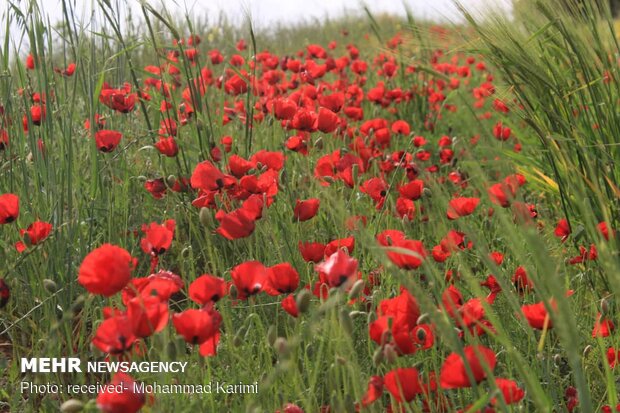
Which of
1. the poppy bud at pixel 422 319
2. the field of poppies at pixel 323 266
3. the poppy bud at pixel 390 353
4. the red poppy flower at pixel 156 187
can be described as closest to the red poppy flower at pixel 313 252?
the field of poppies at pixel 323 266

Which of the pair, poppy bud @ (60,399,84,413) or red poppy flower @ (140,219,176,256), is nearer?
poppy bud @ (60,399,84,413)

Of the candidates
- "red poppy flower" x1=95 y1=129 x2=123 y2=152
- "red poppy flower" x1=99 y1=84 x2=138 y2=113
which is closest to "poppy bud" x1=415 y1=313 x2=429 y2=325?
"red poppy flower" x1=95 y1=129 x2=123 y2=152

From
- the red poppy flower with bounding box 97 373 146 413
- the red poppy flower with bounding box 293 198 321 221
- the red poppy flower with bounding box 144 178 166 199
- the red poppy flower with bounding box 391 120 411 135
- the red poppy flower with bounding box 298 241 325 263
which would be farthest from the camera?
the red poppy flower with bounding box 391 120 411 135

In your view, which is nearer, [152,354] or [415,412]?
[415,412]

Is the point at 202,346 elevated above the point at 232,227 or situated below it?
below

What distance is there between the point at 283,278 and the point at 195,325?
0.30 meters

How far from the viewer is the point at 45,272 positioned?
1650 mm

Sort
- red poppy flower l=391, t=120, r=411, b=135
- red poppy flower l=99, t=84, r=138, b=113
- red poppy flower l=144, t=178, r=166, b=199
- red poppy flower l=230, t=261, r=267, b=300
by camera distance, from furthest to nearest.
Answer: red poppy flower l=391, t=120, r=411, b=135 < red poppy flower l=99, t=84, r=138, b=113 < red poppy flower l=144, t=178, r=166, b=199 < red poppy flower l=230, t=261, r=267, b=300

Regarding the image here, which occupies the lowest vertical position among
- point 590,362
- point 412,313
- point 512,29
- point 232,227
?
point 590,362

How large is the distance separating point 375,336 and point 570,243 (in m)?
1.11

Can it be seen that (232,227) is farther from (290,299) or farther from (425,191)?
(425,191)

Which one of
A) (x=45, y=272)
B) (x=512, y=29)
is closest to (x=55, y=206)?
(x=45, y=272)

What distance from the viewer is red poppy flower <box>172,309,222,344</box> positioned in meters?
0.98

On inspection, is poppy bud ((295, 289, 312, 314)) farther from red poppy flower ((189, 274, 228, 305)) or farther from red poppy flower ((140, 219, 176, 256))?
red poppy flower ((140, 219, 176, 256))
